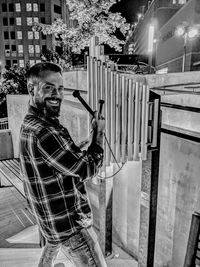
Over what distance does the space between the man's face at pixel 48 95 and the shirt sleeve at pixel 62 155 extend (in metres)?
0.25

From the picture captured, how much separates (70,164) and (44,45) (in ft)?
176

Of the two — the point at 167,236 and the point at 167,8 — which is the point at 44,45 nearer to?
the point at 167,8

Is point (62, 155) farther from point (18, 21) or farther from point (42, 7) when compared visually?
point (18, 21)

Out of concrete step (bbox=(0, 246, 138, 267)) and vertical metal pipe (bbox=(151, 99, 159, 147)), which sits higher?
vertical metal pipe (bbox=(151, 99, 159, 147))

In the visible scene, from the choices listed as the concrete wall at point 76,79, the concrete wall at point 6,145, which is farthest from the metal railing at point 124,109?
the concrete wall at point 6,145

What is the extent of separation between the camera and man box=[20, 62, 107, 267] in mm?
1851

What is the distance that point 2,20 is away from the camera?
49.2m

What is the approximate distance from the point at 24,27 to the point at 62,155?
5512 centimetres

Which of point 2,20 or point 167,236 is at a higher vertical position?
point 2,20

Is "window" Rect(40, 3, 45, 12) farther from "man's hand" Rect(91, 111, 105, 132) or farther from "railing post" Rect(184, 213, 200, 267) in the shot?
"railing post" Rect(184, 213, 200, 267)

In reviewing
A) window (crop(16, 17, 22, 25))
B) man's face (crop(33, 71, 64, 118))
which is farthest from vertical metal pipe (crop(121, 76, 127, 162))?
window (crop(16, 17, 22, 25))

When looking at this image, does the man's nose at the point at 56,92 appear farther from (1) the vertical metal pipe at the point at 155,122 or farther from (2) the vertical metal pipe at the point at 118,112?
(1) the vertical metal pipe at the point at 155,122

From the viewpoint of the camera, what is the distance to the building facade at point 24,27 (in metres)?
48.3

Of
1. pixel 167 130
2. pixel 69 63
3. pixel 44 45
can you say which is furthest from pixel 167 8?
pixel 44 45
